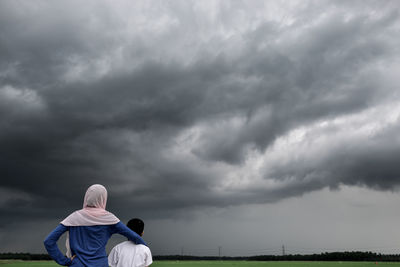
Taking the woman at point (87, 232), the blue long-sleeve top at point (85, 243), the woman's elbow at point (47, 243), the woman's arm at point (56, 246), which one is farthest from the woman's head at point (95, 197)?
the woman's elbow at point (47, 243)

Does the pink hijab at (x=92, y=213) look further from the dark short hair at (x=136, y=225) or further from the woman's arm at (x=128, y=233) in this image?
the dark short hair at (x=136, y=225)

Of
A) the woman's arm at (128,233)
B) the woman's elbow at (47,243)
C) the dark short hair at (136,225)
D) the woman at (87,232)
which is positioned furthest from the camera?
the dark short hair at (136,225)

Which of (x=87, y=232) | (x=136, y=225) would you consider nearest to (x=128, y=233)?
(x=136, y=225)

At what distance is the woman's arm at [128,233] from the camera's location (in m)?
5.46


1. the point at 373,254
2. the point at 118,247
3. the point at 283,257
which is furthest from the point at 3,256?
the point at 118,247

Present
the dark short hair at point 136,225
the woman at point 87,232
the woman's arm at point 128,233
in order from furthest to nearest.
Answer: the dark short hair at point 136,225
the woman's arm at point 128,233
the woman at point 87,232

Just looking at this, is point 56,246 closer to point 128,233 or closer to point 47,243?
point 47,243

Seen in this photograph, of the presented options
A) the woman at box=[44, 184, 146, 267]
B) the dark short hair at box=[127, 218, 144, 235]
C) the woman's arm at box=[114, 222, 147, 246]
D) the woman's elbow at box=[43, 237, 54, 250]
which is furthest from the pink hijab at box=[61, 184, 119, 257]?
the dark short hair at box=[127, 218, 144, 235]

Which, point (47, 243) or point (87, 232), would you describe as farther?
point (87, 232)

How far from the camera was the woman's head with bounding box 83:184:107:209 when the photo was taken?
5.30 meters

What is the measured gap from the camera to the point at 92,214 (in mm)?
5297

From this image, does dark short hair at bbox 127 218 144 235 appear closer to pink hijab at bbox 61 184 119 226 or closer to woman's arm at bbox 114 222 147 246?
woman's arm at bbox 114 222 147 246

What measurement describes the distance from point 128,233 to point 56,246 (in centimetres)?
103

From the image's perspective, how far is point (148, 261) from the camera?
595 centimetres
